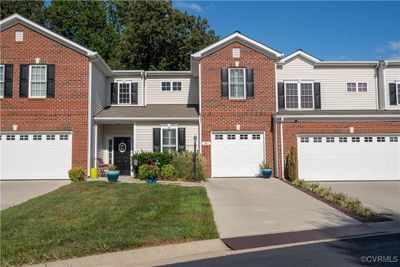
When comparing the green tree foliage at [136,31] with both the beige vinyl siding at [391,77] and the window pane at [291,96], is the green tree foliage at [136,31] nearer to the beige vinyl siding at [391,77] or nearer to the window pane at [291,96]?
the window pane at [291,96]

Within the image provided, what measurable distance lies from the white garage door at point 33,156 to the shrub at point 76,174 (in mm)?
1088

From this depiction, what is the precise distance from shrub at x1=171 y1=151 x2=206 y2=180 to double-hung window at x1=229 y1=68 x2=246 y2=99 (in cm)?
398

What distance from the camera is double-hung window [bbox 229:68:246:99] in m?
18.6

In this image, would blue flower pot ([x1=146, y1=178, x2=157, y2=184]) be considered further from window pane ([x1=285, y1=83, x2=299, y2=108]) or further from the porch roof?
window pane ([x1=285, y1=83, x2=299, y2=108])

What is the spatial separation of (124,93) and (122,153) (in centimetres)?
380

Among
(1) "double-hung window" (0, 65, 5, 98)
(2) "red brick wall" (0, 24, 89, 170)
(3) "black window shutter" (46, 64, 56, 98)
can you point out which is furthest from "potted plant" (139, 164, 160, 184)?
(1) "double-hung window" (0, 65, 5, 98)

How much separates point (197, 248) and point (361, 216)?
5061 mm

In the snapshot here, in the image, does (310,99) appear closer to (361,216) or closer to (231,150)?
(231,150)

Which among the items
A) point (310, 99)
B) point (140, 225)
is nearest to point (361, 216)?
point (140, 225)

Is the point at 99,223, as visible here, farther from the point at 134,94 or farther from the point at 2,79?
the point at 134,94

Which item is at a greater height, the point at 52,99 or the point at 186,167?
the point at 52,99

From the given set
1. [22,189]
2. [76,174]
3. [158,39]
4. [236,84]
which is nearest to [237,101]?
[236,84]

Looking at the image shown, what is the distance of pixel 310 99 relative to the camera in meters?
21.0

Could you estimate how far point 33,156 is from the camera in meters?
17.8
